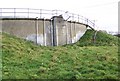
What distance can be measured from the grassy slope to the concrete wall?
209cm

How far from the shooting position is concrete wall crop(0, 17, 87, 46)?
90.8 ft

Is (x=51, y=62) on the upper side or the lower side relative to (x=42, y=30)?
lower

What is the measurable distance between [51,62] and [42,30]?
350 inches

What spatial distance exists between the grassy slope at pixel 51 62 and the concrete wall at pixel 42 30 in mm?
2092

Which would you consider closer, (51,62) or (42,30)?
(51,62)

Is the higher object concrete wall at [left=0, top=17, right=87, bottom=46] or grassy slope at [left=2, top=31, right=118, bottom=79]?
concrete wall at [left=0, top=17, right=87, bottom=46]

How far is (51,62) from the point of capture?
65.4 ft

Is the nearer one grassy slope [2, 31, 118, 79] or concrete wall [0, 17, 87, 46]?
grassy slope [2, 31, 118, 79]

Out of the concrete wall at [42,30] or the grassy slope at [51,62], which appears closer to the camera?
the grassy slope at [51,62]

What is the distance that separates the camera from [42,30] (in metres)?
28.5

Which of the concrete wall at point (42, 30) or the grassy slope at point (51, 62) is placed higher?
the concrete wall at point (42, 30)

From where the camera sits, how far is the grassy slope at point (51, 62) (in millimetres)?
16953

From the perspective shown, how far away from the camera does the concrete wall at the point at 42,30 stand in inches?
1090

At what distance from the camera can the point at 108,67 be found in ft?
61.3
